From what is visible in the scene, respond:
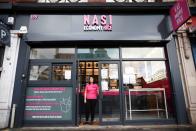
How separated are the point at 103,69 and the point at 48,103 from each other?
2809 mm

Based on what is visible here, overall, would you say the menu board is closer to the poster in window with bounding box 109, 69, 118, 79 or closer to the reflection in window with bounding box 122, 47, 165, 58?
the poster in window with bounding box 109, 69, 118, 79

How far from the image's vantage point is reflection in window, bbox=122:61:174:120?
7777 mm

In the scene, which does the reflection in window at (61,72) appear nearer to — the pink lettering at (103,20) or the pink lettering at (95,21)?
the pink lettering at (95,21)

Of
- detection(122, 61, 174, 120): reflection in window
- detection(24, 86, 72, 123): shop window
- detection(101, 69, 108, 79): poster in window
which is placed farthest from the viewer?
detection(101, 69, 108, 79): poster in window

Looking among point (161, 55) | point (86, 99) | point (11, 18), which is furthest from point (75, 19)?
point (161, 55)

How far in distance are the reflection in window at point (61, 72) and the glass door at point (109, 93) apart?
1.44m

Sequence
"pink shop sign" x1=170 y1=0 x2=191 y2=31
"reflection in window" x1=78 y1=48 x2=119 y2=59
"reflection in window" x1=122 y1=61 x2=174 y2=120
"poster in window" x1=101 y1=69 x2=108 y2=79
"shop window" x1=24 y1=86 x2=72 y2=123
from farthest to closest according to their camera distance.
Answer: "reflection in window" x1=78 y1=48 x2=119 y2=59, "poster in window" x1=101 y1=69 x2=108 y2=79, "reflection in window" x1=122 y1=61 x2=174 y2=120, "shop window" x1=24 y1=86 x2=72 y2=123, "pink shop sign" x1=170 y1=0 x2=191 y2=31

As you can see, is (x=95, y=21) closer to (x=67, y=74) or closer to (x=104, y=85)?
(x=67, y=74)

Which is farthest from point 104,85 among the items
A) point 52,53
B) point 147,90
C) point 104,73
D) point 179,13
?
point 179,13

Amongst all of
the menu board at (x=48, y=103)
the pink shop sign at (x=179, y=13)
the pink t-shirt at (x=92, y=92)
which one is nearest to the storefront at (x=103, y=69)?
the menu board at (x=48, y=103)

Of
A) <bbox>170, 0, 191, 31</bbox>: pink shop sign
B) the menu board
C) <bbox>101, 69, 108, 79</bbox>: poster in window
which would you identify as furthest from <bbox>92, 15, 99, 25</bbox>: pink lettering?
<bbox>170, 0, 191, 31</bbox>: pink shop sign

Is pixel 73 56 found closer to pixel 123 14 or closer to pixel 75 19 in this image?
pixel 75 19

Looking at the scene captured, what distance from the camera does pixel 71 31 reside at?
8203mm

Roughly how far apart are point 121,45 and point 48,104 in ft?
13.7
